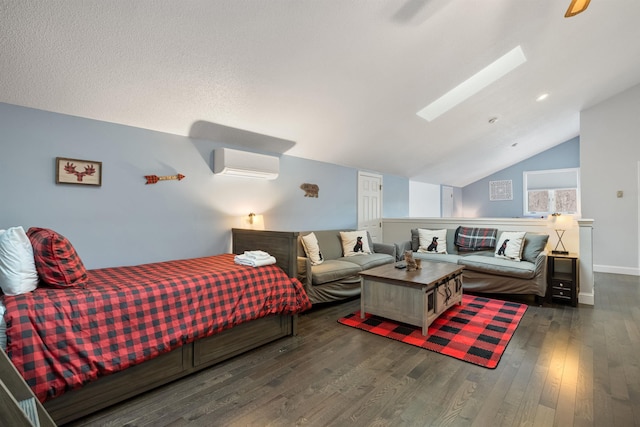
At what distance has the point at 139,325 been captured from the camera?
186 cm

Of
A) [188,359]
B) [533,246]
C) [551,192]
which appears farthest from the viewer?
[551,192]

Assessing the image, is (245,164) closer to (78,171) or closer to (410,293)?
(78,171)

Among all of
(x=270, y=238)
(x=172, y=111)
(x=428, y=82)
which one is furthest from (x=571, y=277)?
(x=172, y=111)

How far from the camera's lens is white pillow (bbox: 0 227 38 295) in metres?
1.64

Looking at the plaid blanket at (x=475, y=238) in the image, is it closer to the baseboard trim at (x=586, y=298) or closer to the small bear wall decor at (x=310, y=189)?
the baseboard trim at (x=586, y=298)

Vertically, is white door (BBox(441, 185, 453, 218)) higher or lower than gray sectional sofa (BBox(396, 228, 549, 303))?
higher

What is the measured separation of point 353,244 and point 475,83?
2.69m

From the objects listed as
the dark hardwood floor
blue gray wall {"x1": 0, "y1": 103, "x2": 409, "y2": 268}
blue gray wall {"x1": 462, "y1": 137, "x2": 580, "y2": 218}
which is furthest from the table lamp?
blue gray wall {"x1": 462, "y1": 137, "x2": 580, "y2": 218}

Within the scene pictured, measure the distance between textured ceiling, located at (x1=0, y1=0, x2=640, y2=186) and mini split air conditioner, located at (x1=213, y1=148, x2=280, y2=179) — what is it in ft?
0.67

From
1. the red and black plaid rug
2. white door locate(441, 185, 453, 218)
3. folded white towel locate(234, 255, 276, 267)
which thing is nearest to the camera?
the red and black plaid rug

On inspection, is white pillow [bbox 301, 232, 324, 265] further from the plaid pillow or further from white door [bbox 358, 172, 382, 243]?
the plaid pillow

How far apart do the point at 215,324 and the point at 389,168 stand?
4521mm

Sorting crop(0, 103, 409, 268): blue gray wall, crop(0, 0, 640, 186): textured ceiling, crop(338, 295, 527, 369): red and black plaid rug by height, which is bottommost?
crop(338, 295, 527, 369): red and black plaid rug

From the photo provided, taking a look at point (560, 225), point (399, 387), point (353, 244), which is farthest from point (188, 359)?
point (560, 225)
